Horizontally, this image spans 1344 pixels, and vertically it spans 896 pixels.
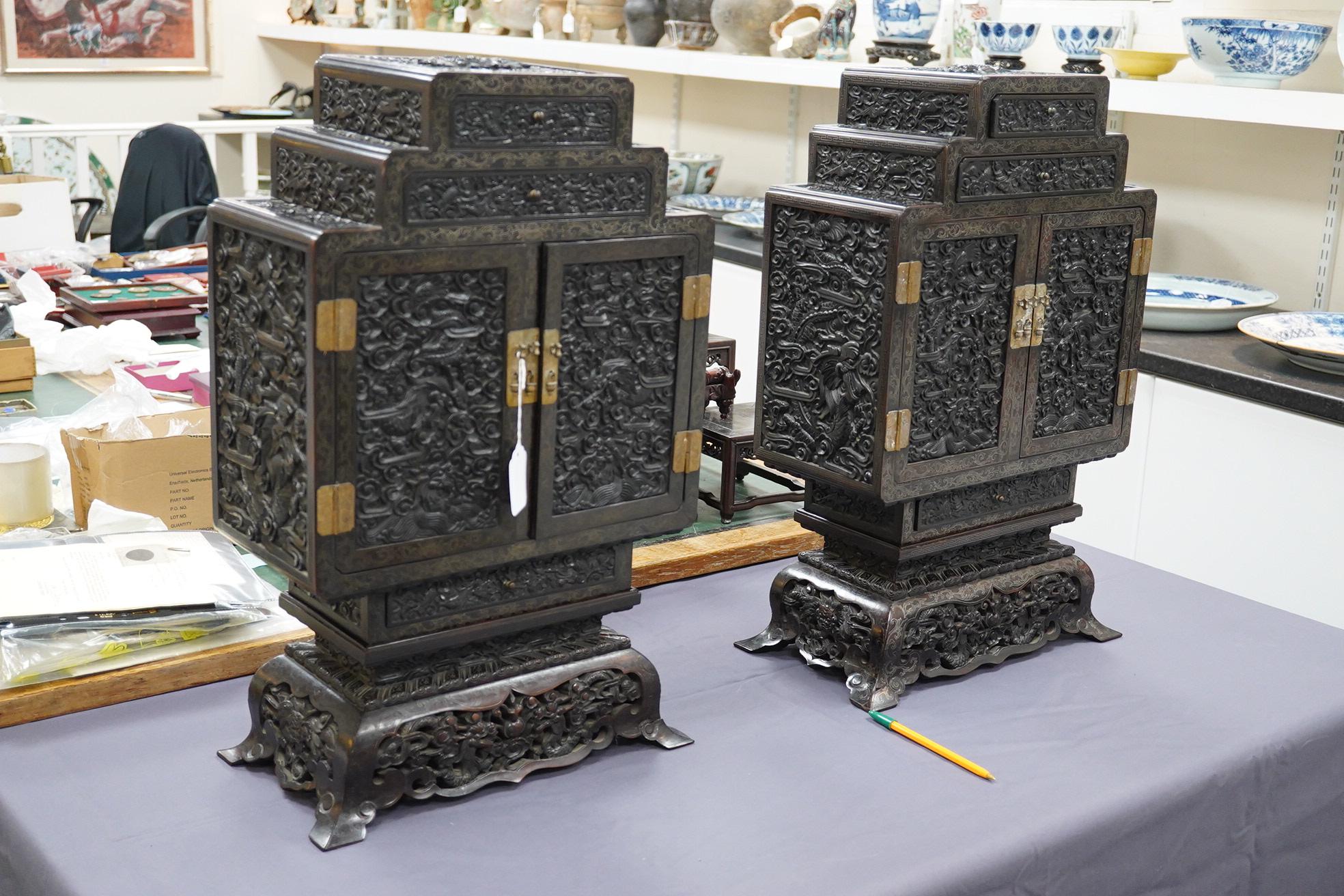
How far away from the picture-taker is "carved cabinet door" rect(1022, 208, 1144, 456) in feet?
4.67

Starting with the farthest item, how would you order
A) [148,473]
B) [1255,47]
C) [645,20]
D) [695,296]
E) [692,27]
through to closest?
1. [645,20]
2. [692,27]
3. [1255,47]
4. [148,473]
5. [695,296]

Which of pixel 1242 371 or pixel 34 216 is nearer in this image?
pixel 1242 371

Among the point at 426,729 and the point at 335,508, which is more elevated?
the point at 335,508

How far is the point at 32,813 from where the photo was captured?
1097 mm

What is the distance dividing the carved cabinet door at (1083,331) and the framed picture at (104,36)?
244 inches

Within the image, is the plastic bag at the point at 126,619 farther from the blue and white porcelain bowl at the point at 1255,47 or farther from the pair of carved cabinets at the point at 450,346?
the blue and white porcelain bowl at the point at 1255,47

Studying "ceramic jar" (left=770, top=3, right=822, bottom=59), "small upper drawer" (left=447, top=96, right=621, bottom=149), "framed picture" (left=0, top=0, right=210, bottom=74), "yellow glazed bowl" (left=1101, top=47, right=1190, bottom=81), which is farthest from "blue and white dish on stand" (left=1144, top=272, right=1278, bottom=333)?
"framed picture" (left=0, top=0, right=210, bottom=74)

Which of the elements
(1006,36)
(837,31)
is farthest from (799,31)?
(1006,36)

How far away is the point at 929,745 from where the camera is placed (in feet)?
4.25

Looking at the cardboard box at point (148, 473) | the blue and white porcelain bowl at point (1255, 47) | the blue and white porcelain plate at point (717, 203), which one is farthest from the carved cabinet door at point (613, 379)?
the blue and white porcelain plate at point (717, 203)

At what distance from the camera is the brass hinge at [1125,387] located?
1.52 meters

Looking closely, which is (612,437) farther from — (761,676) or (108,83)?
(108,83)

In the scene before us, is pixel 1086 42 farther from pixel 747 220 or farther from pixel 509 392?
pixel 509 392

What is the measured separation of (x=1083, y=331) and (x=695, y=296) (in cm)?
51
